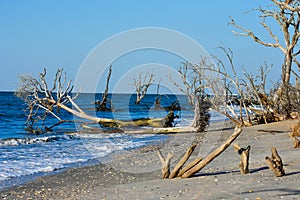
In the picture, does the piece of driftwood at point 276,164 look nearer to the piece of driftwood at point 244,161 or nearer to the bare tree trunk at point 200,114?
the piece of driftwood at point 244,161

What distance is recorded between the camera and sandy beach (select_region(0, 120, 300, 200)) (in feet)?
21.0

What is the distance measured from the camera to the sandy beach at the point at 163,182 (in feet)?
21.0

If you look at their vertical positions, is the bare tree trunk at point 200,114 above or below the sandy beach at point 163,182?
above

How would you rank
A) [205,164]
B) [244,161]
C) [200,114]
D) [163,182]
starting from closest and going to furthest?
[244,161] < [163,182] < [205,164] < [200,114]

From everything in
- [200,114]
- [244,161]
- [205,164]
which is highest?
[200,114]

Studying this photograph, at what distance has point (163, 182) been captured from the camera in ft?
25.5

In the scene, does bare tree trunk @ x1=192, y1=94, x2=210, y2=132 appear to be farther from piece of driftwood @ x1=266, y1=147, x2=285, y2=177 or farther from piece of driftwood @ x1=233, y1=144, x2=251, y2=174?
piece of driftwood @ x1=266, y1=147, x2=285, y2=177

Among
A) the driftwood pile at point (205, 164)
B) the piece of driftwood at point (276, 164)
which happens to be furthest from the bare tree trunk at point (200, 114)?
the piece of driftwood at point (276, 164)

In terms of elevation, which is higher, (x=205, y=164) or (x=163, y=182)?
(x=205, y=164)

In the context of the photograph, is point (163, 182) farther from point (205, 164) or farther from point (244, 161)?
point (244, 161)

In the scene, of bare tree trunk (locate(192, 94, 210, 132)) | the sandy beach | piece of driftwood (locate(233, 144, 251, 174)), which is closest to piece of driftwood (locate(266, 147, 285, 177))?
the sandy beach

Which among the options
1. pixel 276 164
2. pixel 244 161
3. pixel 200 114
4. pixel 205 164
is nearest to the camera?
pixel 276 164

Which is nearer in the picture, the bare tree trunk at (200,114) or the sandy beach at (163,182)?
the sandy beach at (163,182)

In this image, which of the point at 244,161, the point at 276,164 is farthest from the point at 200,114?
the point at 276,164
